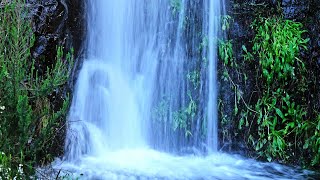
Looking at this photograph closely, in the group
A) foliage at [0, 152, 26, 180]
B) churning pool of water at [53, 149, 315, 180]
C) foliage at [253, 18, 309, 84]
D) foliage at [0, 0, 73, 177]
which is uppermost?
foliage at [253, 18, 309, 84]

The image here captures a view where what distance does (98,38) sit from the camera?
24.2 ft

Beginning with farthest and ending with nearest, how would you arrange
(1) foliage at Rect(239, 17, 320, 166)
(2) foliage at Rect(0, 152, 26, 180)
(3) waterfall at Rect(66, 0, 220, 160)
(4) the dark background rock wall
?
(3) waterfall at Rect(66, 0, 220, 160) → (4) the dark background rock wall → (1) foliage at Rect(239, 17, 320, 166) → (2) foliage at Rect(0, 152, 26, 180)

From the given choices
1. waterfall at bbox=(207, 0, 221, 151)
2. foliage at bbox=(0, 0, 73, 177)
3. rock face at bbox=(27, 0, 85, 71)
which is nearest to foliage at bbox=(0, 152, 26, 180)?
foliage at bbox=(0, 0, 73, 177)

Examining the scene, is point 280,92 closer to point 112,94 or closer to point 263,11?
point 263,11

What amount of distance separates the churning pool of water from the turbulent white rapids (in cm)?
1

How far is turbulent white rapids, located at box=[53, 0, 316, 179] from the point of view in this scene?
582 centimetres

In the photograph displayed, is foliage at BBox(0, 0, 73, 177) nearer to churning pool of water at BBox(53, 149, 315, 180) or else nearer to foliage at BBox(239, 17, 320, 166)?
churning pool of water at BBox(53, 149, 315, 180)

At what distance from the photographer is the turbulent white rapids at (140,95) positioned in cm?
582

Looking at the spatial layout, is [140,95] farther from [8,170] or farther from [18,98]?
[8,170]

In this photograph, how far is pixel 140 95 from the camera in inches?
275

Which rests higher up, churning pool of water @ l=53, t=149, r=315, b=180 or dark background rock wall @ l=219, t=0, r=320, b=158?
dark background rock wall @ l=219, t=0, r=320, b=158

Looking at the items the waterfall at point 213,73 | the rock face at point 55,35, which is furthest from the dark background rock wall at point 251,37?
the rock face at point 55,35

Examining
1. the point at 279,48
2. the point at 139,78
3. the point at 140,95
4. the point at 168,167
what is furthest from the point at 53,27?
the point at 279,48

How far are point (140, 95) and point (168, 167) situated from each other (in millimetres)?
1684
